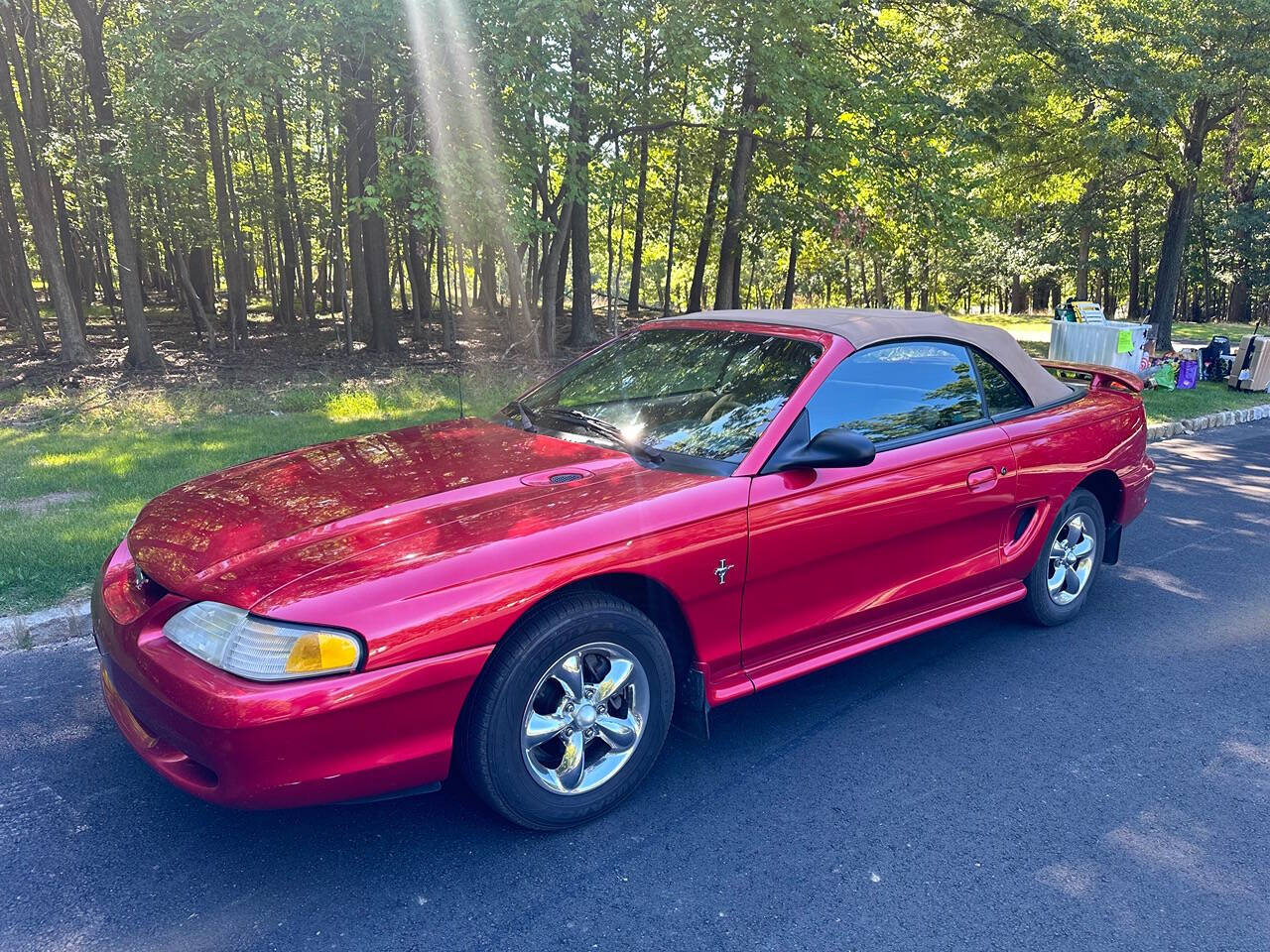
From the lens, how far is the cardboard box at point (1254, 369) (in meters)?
13.5

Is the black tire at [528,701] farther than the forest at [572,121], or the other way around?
the forest at [572,121]

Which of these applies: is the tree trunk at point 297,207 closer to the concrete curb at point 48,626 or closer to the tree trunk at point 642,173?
the tree trunk at point 642,173

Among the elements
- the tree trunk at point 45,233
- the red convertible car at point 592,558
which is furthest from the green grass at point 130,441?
the tree trunk at point 45,233

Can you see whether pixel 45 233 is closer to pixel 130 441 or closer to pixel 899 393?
pixel 130 441

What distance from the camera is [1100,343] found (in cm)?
1366

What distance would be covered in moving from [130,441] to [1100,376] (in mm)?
8276

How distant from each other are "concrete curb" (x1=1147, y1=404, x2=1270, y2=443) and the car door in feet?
24.9

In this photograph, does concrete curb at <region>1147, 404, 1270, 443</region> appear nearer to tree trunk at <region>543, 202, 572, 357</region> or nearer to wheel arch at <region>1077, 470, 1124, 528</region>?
wheel arch at <region>1077, 470, 1124, 528</region>

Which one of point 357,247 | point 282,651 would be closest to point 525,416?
point 282,651

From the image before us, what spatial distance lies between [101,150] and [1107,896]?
1588 cm

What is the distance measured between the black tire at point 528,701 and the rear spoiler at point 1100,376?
3282mm

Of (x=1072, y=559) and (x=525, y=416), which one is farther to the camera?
(x=1072, y=559)

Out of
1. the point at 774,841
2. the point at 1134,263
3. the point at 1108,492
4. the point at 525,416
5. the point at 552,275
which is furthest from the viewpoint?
the point at 1134,263

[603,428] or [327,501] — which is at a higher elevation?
[603,428]
